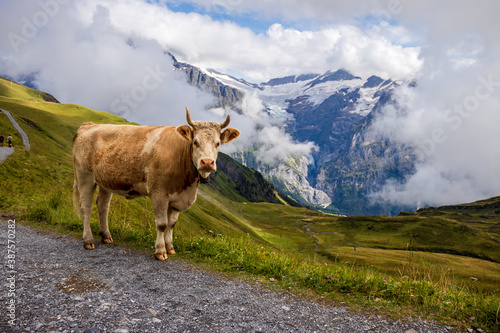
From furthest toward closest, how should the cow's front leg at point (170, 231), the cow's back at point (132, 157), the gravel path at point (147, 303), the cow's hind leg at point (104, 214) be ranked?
the cow's hind leg at point (104, 214), the cow's front leg at point (170, 231), the cow's back at point (132, 157), the gravel path at point (147, 303)

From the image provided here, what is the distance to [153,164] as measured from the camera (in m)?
10.1

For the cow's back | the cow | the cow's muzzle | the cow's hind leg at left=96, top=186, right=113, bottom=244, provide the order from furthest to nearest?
the cow's hind leg at left=96, top=186, right=113, bottom=244, the cow's back, the cow, the cow's muzzle

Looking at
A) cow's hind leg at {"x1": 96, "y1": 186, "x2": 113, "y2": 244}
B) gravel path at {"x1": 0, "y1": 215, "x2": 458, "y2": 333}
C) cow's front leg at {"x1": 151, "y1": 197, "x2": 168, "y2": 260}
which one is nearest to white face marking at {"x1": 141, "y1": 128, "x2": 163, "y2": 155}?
→ cow's front leg at {"x1": 151, "y1": 197, "x2": 168, "y2": 260}

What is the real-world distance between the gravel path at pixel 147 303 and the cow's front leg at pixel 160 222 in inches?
26.4

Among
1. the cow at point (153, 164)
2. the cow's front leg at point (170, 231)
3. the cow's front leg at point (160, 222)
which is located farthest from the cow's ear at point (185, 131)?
the cow's front leg at point (170, 231)

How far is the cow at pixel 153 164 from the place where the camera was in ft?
32.1

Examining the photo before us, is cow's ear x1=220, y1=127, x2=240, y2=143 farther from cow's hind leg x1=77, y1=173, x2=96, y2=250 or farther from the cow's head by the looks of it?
cow's hind leg x1=77, y1=173, x2=96, y2=250

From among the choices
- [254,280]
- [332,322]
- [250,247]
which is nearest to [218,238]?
[250,247]

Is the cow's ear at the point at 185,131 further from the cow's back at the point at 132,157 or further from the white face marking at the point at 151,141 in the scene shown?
Answer: the white face marking at the point at 151,141

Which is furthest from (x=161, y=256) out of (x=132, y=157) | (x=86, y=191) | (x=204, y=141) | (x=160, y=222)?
(x=86, y=191)

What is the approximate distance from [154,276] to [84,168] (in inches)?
231

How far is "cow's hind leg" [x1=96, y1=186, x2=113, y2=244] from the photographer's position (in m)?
11.5

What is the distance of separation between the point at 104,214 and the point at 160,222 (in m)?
3.38

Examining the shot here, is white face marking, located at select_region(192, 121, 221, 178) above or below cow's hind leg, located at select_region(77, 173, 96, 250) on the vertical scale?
above
